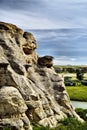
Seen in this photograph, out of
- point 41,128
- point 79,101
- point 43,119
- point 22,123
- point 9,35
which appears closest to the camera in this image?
point 22,123

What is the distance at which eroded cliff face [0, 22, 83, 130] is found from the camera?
3153 cm

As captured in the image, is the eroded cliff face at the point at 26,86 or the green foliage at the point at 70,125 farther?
the green foliage at the point at 70,125

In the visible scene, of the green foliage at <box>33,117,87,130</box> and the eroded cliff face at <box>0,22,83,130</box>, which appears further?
the green foliage at <box>33,117,87,130</box>

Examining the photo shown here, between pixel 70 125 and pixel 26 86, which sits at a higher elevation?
pixel 26 86

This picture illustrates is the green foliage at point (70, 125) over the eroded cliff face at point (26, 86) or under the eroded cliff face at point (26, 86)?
under

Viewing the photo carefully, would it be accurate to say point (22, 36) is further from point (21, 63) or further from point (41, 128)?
point (41, 128)

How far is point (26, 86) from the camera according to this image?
34.9 metres

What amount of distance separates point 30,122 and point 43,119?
6.58 ft

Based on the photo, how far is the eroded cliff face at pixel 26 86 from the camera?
31531 millimetres

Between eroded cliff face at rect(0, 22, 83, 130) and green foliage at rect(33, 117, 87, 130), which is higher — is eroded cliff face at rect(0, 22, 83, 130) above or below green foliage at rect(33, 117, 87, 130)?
above

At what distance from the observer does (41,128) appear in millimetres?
33406

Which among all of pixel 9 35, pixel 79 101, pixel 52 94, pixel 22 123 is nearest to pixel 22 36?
pixel 9 35

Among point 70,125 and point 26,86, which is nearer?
point 26,86

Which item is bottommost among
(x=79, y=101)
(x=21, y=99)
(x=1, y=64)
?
(x=79, y=101)
